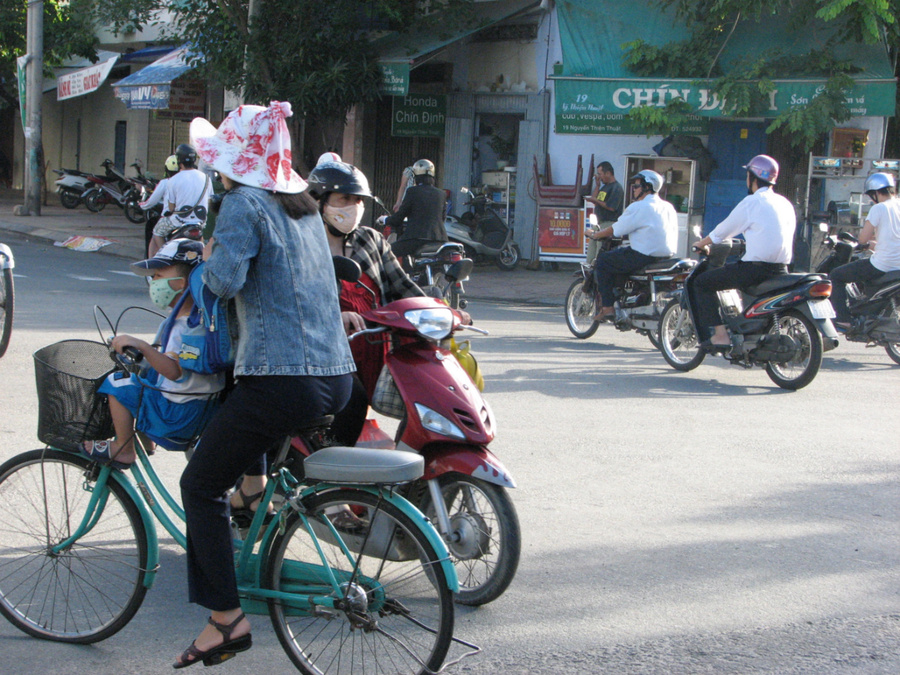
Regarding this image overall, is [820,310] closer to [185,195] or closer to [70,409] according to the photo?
[70,409]

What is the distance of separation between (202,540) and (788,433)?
4.79 meters

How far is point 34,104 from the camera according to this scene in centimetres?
2112

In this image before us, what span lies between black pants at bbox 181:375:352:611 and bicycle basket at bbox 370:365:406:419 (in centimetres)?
78

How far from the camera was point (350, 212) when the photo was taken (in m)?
4.62

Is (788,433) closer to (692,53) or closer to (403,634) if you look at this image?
(403,634)

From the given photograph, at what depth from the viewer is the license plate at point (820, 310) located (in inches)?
317

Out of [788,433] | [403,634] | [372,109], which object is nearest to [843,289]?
[788,433]

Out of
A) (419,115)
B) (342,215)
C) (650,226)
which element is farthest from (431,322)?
(419,115)

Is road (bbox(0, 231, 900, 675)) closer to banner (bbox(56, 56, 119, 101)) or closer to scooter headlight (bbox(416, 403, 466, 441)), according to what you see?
scooter headlight (bbox(416, 403, 466, 441))

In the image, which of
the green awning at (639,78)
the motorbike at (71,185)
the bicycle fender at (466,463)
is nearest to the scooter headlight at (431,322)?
→ the bicycle fender at (466,463)

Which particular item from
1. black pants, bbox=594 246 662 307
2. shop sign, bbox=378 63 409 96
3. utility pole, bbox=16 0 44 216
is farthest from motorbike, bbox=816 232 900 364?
utility pole, bbox=16 0 44 216

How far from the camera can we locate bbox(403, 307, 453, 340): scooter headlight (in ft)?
12.5

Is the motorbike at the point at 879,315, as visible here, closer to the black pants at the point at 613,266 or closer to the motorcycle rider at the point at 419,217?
→ the black pants at the point at 613,266

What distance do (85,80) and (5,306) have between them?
17.6 m
